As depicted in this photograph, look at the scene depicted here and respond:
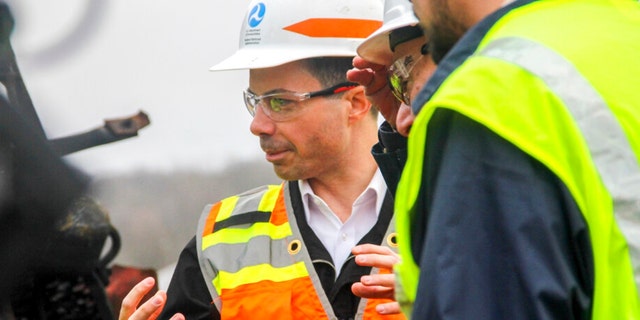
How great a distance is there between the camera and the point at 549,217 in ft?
5.11

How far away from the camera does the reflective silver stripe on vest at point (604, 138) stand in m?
1.59

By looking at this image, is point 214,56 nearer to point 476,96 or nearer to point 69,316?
point 69,316

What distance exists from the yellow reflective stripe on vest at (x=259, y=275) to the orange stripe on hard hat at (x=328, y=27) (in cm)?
88

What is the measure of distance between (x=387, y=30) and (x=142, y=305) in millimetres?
945

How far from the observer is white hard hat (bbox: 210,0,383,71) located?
386 cm

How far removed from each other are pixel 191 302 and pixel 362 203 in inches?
25.4

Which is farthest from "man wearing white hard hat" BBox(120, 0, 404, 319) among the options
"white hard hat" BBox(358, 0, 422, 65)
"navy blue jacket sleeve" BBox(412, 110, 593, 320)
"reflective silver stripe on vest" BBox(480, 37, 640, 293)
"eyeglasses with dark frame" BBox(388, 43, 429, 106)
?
"reflective silver stripe on vest" BBox(480, 37, 640, 293)

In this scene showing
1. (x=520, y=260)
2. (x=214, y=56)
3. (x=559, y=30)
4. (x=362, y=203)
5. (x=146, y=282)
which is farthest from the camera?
(x=214, y=56)

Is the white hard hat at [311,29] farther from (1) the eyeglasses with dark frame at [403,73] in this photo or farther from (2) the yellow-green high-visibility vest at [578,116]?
(2) the yellow-green high-visibility vest at [578,116]

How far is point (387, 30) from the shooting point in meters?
2.71

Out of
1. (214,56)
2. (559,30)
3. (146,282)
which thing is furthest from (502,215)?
(214,56)

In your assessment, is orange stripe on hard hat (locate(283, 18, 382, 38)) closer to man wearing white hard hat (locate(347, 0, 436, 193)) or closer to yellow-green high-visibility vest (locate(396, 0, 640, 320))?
man wearing white hard hat (locate(347, 0, 436, 193))

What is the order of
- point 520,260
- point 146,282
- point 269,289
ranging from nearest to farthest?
point 520,260, point 146,282, point 269,289

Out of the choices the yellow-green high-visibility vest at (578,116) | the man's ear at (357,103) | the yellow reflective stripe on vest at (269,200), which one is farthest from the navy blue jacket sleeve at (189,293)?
the yellow-green high-visibility vest at (578,116)
